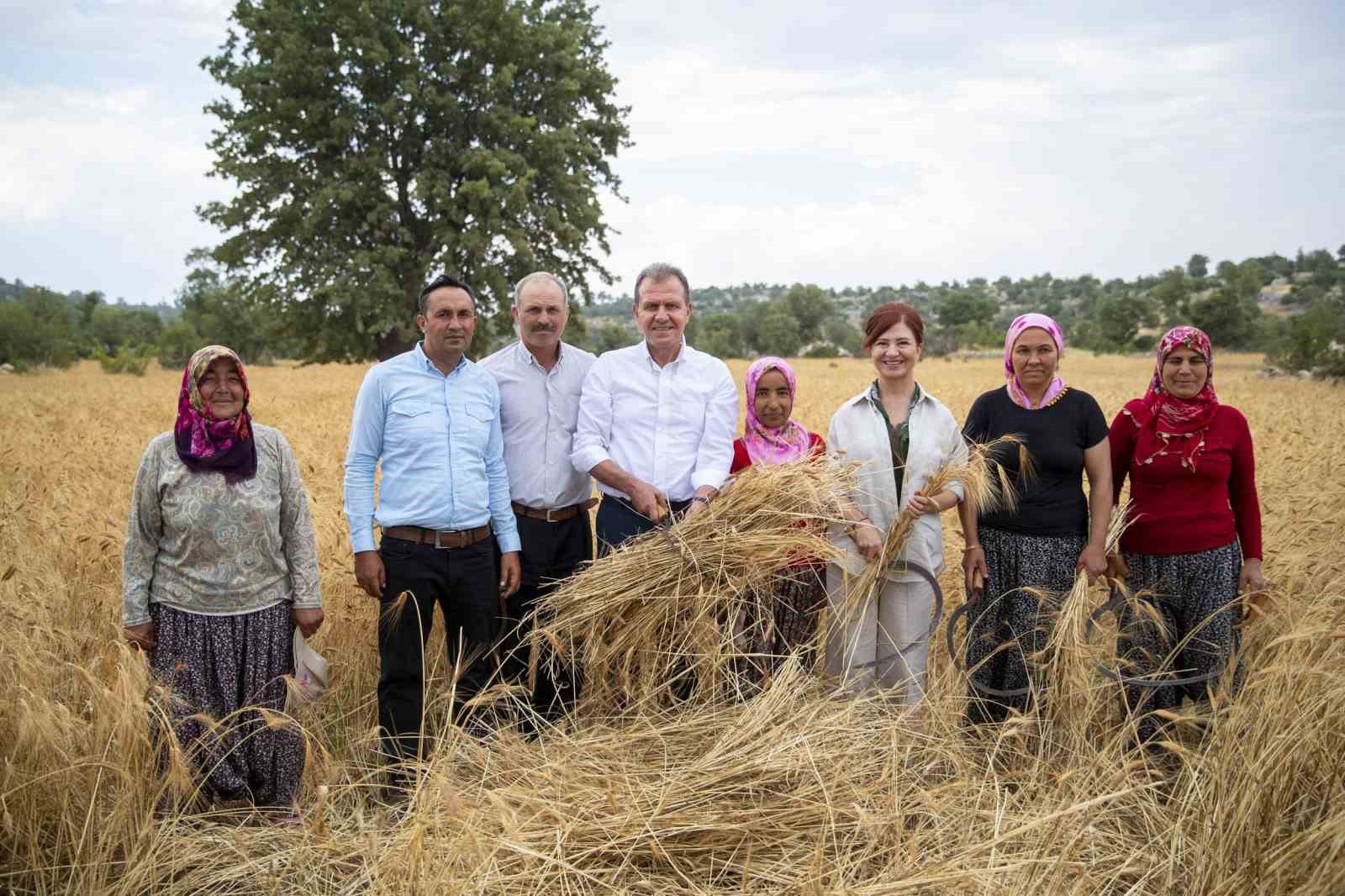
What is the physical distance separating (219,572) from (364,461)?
26.0 inches

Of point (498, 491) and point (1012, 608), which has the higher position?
point (498, 491)

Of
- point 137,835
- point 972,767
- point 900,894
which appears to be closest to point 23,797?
point 137,835

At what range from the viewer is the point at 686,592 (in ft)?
9.99

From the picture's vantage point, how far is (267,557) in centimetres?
313

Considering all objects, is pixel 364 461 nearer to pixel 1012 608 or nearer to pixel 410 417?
pixel 410 417

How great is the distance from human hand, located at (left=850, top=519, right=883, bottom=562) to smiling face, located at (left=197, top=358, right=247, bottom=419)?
2.32m

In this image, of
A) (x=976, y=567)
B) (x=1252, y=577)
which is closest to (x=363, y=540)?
(x=976, y=567)

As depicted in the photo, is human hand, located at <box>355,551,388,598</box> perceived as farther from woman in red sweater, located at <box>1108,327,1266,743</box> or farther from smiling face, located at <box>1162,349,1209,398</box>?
smiling face, located at <box>1162,349,1209,398</box>

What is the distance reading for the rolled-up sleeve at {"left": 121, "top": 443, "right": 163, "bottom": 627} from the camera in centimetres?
296

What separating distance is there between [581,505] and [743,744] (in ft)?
4.61

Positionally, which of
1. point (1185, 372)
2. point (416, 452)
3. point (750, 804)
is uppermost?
point (1185, 372)

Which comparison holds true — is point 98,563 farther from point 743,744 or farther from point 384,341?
point 384,341

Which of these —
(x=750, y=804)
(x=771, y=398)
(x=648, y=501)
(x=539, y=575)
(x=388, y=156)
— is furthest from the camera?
(x=388, y=156)

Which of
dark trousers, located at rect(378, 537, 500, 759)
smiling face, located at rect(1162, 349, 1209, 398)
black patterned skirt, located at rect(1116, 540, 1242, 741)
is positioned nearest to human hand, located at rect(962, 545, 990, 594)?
black patterned skirt, located at rect(1116, 540, 1242, 741)
